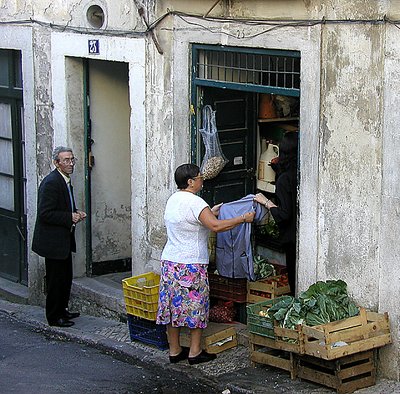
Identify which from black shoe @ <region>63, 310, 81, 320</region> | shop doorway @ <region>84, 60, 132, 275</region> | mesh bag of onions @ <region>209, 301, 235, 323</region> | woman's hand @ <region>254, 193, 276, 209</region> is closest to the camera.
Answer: woman's hand @ <region>254, 193, 276, 209</region>

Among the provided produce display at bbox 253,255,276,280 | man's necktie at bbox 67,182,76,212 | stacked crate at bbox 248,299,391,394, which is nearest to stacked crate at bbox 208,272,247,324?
produce display at bbox 253,255,276,280

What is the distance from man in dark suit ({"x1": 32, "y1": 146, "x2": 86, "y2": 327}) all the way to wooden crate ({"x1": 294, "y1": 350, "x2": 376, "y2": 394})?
128 inches

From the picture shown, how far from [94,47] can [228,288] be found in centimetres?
289

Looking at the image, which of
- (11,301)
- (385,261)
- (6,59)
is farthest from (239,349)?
(6,59)

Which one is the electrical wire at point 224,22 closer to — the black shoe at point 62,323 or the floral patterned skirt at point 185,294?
the floral patterned skirt at point 185,294

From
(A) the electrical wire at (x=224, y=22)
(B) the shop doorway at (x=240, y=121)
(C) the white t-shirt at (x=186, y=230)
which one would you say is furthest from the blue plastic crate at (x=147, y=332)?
(A) the electrical wire at (x=224, y=22)

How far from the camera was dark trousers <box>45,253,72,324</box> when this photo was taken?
10508mm

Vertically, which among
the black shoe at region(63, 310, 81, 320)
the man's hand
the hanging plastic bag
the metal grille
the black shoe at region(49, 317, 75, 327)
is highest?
the metal grille

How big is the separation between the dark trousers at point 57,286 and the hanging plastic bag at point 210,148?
1.79 metres

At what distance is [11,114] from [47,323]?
2.72 m

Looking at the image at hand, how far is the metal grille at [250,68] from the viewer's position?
8.70 meters

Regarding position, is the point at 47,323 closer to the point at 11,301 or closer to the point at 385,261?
the point at 11,301

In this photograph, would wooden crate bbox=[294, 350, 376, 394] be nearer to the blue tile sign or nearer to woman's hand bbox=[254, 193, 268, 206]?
woman's hand bbox=[254, 193, 268, 206]

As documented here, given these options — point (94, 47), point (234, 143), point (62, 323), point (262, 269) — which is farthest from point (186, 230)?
point (94, 47)
